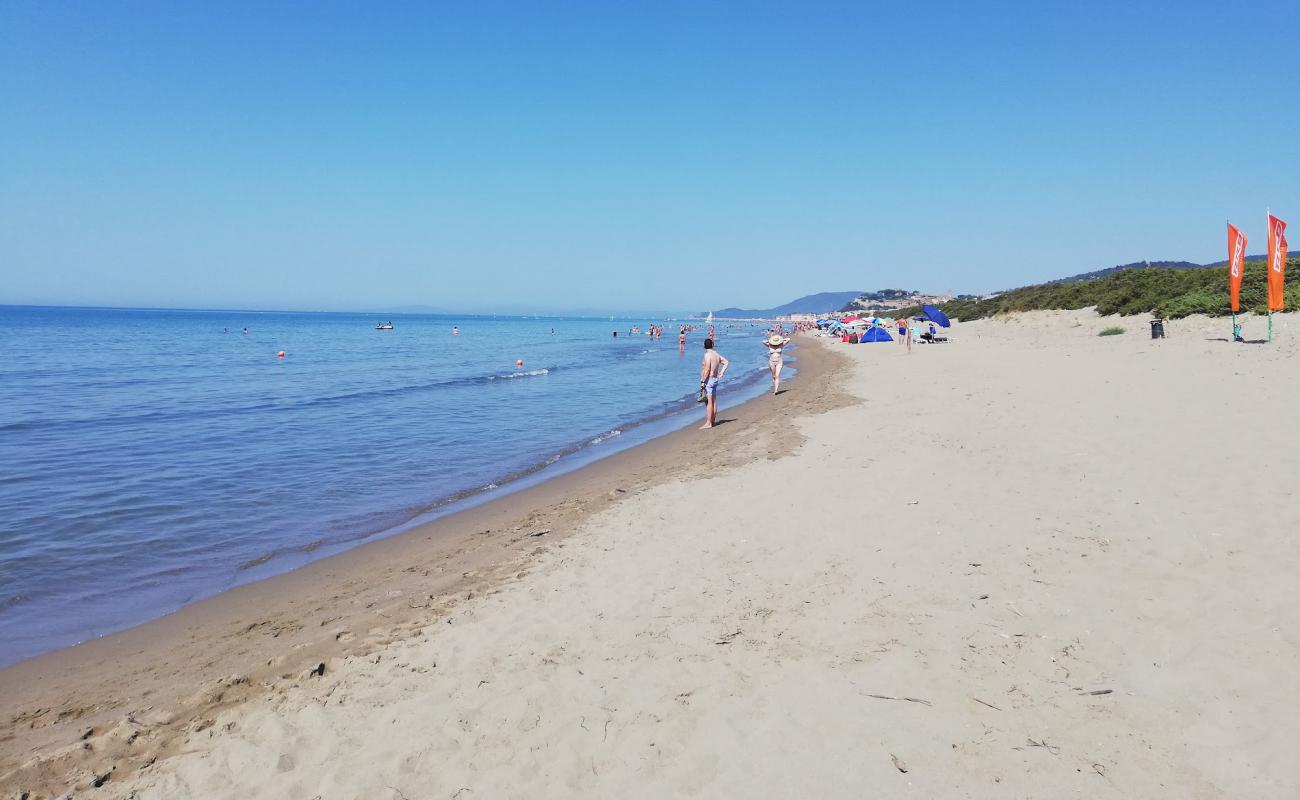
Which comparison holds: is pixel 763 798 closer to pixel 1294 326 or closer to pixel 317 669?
pixel 317 669

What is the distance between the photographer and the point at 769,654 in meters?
4.30

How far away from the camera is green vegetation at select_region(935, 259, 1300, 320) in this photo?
23438 mm

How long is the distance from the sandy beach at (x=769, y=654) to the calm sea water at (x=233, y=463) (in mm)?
1189

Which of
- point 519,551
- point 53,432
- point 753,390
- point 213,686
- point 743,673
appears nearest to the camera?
point 743,673

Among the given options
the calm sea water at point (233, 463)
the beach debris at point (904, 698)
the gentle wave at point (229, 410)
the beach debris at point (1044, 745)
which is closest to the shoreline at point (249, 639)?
the calm sea water at point (233, 463)

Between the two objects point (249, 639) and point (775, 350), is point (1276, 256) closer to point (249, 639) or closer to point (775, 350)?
point (775, 350)

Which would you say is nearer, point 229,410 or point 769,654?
point 769,654

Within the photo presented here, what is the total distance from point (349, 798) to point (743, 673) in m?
2.33

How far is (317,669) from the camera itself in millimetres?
4602

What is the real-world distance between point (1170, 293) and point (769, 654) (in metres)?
33.9

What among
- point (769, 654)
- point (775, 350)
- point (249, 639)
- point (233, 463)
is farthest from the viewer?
point (775, 350)

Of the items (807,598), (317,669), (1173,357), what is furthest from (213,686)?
(1173,357)

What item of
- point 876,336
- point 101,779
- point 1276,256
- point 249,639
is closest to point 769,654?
point 101,779

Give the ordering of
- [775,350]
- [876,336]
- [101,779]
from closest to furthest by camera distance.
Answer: [101,779] < [775,350] < [876,336]
